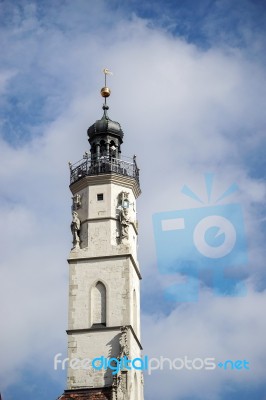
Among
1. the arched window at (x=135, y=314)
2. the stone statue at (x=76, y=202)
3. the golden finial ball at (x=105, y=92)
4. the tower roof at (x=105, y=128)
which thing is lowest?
the arched window at (x=135, y=314)

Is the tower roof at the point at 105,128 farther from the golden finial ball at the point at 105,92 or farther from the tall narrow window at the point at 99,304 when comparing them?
the tall narrow window at the point at 99,304

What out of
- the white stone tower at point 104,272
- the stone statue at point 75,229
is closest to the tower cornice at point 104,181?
the white stone tower at point 104,272

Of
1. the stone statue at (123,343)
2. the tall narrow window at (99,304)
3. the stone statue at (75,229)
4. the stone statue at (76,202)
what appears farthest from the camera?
the stone statue at (76,202)

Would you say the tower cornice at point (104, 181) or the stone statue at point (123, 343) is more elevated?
the tower cornice at point (104, 181)

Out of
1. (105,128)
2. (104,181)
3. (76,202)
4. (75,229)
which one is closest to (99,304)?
(75,229)

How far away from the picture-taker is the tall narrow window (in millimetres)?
38719

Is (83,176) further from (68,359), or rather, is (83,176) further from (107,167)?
(68,359)

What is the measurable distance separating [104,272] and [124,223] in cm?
273

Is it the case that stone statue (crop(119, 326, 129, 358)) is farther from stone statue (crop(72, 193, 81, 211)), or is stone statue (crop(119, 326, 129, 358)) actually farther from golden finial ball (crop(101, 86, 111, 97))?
golden finial ball (crop(101, 86, 111, 97))

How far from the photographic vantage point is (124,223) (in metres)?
40.6

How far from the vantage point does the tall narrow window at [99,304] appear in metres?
38.7

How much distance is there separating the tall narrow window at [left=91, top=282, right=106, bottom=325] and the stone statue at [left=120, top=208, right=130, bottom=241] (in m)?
2.71

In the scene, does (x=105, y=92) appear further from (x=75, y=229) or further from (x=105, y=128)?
(x=75, y=229)

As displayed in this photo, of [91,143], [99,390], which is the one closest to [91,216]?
[91,143]
